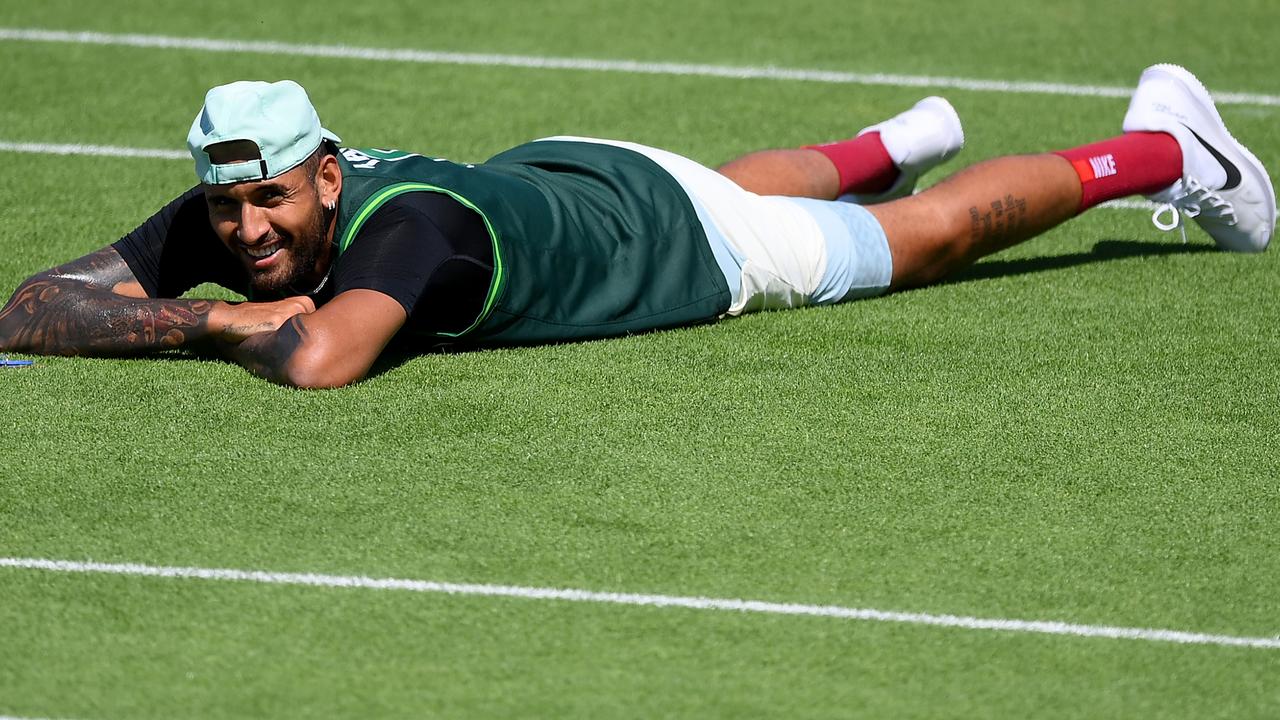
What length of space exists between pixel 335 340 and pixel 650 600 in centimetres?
132

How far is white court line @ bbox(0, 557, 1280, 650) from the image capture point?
3520mm

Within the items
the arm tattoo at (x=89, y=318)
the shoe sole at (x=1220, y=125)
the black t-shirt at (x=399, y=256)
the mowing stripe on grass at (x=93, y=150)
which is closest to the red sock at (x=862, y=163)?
the shoe sole at (x=1220, y=125)

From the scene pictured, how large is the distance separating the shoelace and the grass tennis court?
0.16 m

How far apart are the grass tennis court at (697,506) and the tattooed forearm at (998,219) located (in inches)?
7.8

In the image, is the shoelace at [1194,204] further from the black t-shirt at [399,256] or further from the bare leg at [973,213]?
the black t-shirt at [399,256]

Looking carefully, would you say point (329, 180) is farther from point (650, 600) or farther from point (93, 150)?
point (93, 150)

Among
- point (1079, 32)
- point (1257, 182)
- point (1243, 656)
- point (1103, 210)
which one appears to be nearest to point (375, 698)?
point (1243, 656)

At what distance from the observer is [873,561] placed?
3801mm

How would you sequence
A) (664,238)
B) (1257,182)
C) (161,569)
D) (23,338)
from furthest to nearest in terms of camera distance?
(1257,182), (664,238), (23,338), (161,569)

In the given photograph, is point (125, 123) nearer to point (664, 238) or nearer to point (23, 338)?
point (23, 338)

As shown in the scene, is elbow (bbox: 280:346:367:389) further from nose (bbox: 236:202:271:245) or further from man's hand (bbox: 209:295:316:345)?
nose (bbox: 236:202:271:245)

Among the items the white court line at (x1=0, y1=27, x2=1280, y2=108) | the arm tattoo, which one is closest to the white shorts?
the arm tattoo

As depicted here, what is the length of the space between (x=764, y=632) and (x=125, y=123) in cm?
480

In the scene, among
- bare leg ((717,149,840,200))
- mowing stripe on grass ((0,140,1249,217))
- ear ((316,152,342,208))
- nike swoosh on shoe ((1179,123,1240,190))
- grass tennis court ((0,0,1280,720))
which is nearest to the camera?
grass tennis court ((0,0,1280,720))
